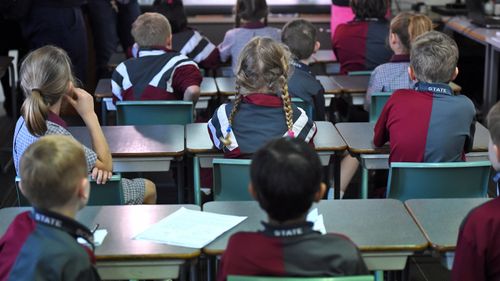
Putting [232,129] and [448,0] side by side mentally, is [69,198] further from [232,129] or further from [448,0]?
[448,0]

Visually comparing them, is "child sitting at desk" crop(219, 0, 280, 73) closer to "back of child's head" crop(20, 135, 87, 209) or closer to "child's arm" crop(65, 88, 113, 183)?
"child's arm" crop(65, 88, 113, 183)

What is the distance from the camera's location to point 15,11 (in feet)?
18.3

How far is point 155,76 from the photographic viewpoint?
4.48 m

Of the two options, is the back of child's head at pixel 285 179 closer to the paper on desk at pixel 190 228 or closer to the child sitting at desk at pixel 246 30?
the paper on desk at pixel 190 228

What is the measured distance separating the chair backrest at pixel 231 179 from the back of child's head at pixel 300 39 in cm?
163

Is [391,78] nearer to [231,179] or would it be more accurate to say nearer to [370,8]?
[370,8]

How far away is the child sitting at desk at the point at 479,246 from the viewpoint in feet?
6.95

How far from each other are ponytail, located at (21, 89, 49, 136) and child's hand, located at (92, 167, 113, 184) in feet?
0.76

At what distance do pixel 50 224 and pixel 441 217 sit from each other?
118 cm

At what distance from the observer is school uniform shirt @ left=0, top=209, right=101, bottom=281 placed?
199 cm

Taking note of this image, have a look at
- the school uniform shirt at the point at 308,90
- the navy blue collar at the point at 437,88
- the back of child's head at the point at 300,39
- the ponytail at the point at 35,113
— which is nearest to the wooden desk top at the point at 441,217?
the navy blue collar at the point at 437,88

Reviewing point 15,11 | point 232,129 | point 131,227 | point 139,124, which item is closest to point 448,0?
point 15,11

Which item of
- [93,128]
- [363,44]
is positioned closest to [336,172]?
[93,128]

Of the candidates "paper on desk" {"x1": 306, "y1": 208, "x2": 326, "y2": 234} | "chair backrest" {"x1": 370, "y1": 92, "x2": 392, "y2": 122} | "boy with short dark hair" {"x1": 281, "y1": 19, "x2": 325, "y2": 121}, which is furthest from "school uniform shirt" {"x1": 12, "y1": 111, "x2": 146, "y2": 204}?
"chair backrest" {"x1": 370, "y1": 92, "x2": 392, "y2": 122}
